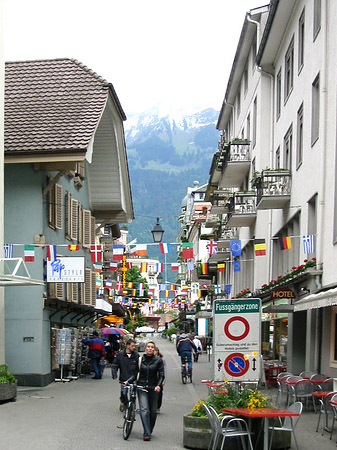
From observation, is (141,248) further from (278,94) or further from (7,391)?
(7,391)

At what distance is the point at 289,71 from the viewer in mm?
27750

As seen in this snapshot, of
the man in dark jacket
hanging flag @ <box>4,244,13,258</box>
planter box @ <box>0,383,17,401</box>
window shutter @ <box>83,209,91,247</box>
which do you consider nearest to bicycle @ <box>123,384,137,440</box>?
the man in dark jacket

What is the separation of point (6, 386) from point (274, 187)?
10.8 meters

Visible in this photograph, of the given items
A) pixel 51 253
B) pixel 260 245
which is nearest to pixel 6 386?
pixel 51 253

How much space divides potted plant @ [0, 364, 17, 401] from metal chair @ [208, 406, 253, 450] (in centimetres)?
882

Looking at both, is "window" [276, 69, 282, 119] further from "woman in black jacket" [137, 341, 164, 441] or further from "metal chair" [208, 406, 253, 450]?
"metal chair" [208, 406, 253, 450]

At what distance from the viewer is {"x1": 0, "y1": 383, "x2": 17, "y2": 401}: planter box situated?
1956 centimetres

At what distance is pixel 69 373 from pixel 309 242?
11.2 metres

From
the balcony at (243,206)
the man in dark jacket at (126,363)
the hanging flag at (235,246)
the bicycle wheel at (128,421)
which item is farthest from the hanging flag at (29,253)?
the balcony at (243,206)

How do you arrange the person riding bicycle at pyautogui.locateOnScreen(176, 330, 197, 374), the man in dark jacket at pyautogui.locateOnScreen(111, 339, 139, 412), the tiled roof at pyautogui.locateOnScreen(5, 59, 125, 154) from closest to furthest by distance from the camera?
the man in dark jacket at pyautogui.locateOnScreen(111, 339, 139, 412) → the tiled roof at pyautogui.locateOnScreen(5, 59, 125, 154) → the person riding bicycle at pyautogui.locateOnScreen(176, 330, 197, 374)

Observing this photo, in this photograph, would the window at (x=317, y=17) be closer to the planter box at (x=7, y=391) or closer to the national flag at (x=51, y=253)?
the national flag at (x=51, y=253)

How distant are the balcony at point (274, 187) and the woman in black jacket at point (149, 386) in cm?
1243

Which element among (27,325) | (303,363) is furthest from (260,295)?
(27,325)

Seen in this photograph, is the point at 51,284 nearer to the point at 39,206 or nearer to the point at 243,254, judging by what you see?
the point at 39,206
